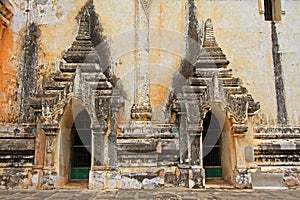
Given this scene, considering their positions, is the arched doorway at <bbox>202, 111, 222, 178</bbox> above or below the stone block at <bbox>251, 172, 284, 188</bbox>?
above

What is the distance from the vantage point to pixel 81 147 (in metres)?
10.2

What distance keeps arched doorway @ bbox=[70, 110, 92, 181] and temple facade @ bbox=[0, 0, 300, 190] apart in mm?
31

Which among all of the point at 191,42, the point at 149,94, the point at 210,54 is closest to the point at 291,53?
A: the point at 210,54

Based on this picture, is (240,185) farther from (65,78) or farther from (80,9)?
(80,9)

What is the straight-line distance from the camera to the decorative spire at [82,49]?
9.82 metres

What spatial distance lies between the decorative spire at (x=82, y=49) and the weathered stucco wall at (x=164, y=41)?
756 mm

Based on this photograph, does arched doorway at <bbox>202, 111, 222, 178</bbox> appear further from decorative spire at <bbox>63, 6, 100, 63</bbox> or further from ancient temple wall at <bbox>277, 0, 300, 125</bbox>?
decorative spire at <bbox>63, 6, 100, 63</bbox>

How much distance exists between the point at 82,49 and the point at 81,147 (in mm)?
3035

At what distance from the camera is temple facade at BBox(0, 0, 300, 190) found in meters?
9.14

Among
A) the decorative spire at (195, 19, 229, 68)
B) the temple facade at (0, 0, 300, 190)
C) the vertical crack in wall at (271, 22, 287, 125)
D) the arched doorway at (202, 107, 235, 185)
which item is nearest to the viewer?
the temple facade at (0, 0, 300, 190)

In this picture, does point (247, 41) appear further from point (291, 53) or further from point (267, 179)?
point (267, 179)

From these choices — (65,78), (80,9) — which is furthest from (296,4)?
(65,78)

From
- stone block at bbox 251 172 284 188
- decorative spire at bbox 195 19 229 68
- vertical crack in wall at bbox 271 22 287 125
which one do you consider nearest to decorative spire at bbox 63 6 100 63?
decorative spire at bbox 195 19 229 68

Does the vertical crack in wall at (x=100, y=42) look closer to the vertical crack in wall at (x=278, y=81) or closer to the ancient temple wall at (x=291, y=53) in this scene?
the vertical crack in wall at (x=278, y=81)
